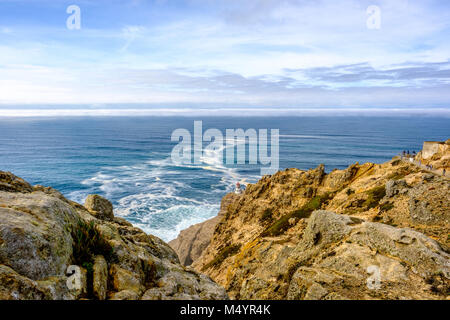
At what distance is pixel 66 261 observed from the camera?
8.24 metres

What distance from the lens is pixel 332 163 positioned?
10250 centimetres

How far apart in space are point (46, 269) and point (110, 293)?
80.2 inches

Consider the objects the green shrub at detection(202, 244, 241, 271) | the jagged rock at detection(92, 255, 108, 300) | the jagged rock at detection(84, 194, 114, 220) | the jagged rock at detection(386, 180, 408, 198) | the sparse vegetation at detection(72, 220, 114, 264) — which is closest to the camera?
the jagged rock at detection(92, 255, 108, 300)

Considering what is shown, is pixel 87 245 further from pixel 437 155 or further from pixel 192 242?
pixel 437 155

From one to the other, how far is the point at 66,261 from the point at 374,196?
24.1 metres

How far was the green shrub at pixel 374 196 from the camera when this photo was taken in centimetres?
2296

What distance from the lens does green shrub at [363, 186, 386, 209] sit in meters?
23.0

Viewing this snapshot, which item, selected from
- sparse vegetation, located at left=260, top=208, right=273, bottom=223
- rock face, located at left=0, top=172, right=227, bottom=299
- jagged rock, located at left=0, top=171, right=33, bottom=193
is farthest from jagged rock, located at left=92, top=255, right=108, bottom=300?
sparse vegetation, located at left=260, top=208, right=273, bottom=223

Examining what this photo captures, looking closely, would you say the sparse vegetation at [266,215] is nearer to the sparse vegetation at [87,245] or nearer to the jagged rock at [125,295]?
the sparse vegetation at [87,245]

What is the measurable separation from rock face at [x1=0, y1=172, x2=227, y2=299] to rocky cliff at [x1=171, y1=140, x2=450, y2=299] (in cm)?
511

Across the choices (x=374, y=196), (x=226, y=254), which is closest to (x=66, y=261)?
(x=226, y=254)

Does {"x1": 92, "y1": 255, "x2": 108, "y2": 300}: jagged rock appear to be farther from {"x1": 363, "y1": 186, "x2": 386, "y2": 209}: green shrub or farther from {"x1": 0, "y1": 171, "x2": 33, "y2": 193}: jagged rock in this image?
{"x1": 363, "y1": 186, "x2": 386, "y2": 209}: green shrub
